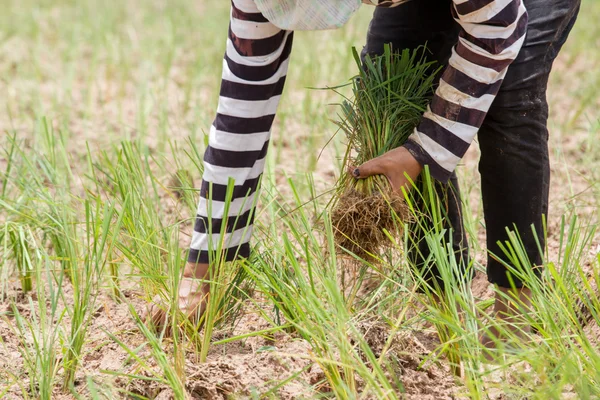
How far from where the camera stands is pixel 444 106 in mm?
1495

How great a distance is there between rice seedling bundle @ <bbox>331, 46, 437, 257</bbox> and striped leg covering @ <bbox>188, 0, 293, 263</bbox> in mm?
177

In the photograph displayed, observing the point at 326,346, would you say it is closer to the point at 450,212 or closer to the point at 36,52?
the point at 450,212

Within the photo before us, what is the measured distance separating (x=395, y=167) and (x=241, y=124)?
0.34 m

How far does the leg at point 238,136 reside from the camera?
1.56 meters

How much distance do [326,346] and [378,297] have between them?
0.38m

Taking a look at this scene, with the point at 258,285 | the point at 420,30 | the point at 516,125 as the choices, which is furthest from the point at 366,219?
the point at 420,30

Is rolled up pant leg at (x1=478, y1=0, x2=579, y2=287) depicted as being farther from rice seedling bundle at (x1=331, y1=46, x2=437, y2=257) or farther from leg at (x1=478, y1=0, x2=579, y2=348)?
rice seedling bundle at (x1=331, y1=46, x2=437, y2=257)

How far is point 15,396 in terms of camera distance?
145 cm

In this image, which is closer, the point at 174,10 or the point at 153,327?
the point at 153,327

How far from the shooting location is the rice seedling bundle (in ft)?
5.06

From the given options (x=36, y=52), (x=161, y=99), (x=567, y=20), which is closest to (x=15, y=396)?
(x=567, y=20)

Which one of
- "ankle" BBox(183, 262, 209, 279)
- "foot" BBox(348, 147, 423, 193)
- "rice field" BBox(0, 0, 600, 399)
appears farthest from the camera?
"ankle" BBox(183, 262, 209, 279)

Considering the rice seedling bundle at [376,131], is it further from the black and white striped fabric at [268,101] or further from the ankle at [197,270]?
the ankle at [197,270]

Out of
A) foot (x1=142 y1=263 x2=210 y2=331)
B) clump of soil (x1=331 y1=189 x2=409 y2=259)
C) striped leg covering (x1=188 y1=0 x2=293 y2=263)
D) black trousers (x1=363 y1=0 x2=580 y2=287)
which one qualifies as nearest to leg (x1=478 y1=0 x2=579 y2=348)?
black trousers (x1=363 y1=0 x2=580 y2=287)
